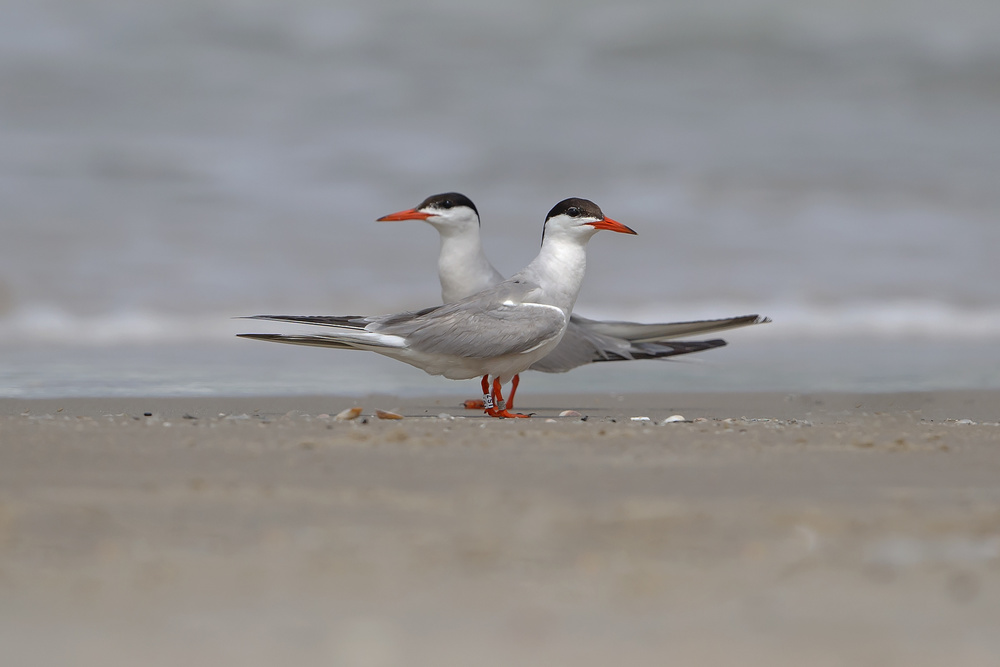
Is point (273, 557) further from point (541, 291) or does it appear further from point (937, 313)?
point (937, 313)

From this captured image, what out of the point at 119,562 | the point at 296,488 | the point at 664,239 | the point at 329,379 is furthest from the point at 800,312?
the point at 119,562

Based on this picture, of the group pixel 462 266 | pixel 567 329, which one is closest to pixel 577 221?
pixel 567 329

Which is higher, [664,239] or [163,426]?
[664,239]

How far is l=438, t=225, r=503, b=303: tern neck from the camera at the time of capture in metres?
5.63

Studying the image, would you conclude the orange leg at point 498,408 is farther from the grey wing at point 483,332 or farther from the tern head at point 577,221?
the tern head at point 577,221

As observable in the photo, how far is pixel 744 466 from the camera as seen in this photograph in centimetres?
273

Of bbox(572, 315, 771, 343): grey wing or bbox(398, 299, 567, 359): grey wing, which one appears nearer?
bbox(398, 299, 567, 359): grey wing

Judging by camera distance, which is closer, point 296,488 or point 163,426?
point 296,488

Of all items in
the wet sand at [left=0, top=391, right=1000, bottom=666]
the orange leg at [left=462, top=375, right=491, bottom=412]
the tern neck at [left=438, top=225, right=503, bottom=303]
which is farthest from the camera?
the tern neck at [left=438, top=225, right=503, bottom=303]

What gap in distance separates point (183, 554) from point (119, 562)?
99 millimetres

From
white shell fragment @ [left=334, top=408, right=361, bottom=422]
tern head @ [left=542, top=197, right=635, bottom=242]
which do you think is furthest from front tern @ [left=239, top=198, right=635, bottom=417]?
white shell fragment @ [left=334, top=408, right=361, bottom=422]

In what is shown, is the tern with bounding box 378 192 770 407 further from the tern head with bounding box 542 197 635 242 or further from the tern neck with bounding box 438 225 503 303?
the tern head with bounding box 542 197 635 242

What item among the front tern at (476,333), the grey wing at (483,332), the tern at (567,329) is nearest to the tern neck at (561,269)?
the front tern at (476,333)

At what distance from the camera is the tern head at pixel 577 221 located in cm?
497
